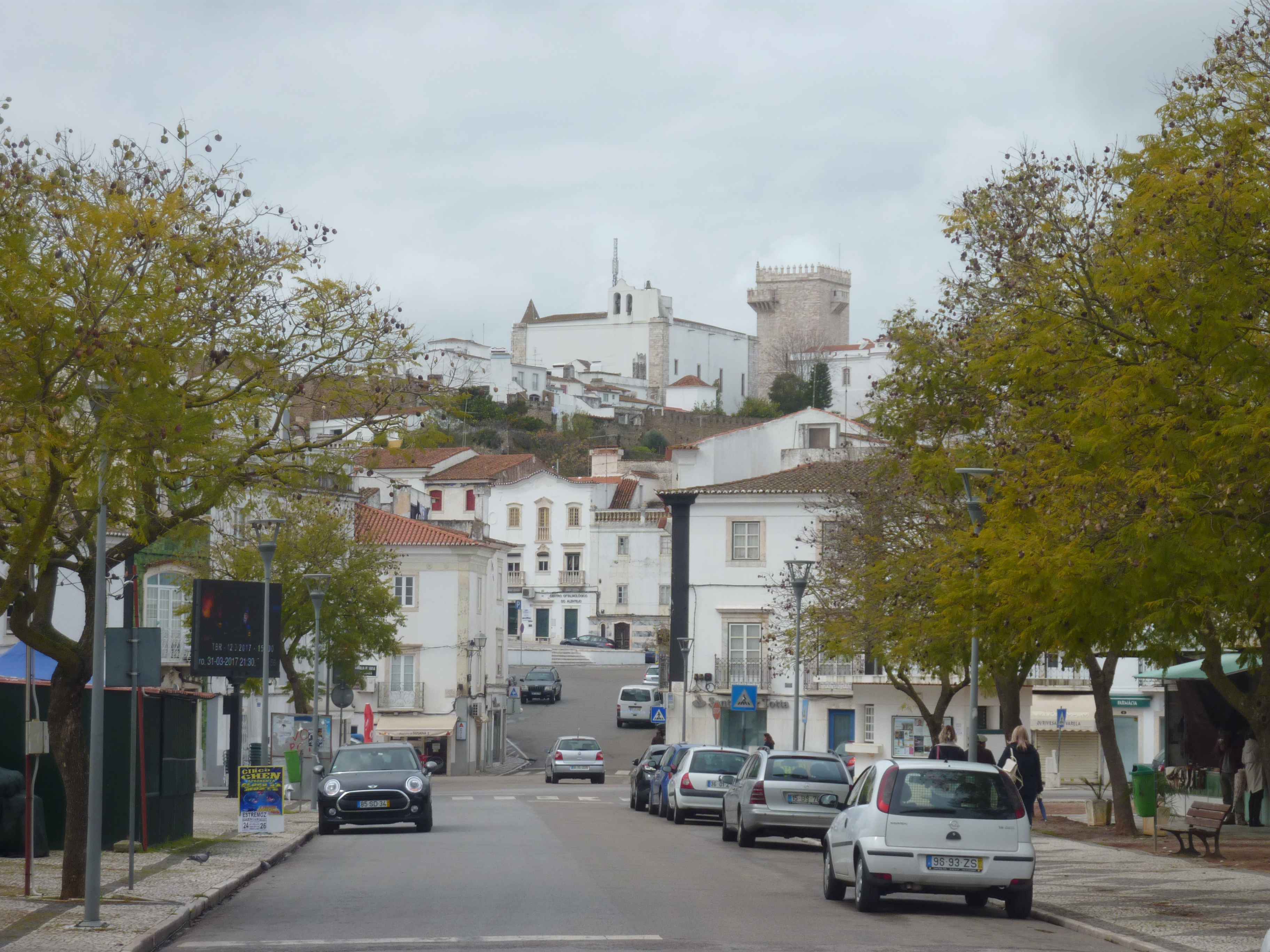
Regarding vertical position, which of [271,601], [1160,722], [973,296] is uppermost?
[973,296]

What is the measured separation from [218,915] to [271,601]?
63.2 ft

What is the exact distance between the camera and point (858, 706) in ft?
196

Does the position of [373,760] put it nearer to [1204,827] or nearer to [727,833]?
[727,833]

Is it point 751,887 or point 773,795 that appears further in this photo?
point 773,795

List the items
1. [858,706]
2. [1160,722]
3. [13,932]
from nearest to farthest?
Result: [13,932] < [1160,722] < [858,706]

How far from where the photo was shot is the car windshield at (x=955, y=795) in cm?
1591

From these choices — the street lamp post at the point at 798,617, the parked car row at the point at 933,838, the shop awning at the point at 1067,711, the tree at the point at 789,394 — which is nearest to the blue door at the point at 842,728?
the shop awning at the point at 1067,711

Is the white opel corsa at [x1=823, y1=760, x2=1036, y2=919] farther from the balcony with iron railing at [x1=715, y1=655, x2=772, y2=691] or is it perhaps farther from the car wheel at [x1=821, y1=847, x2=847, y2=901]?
the balcony with iron railing at [x1=715, y1=655, x2=772, y2=691]

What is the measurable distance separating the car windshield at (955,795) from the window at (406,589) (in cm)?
5873

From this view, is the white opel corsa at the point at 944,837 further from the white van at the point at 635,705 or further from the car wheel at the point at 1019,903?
the white van at the point at 635,705

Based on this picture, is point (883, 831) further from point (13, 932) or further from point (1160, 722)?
point (1160, 722)

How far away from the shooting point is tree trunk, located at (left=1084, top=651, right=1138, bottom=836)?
27.4m

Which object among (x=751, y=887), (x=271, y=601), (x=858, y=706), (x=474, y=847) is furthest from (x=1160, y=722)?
(x=751, y=887)

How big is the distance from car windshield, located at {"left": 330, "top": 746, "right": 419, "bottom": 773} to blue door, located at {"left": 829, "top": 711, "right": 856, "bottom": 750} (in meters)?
32.9
